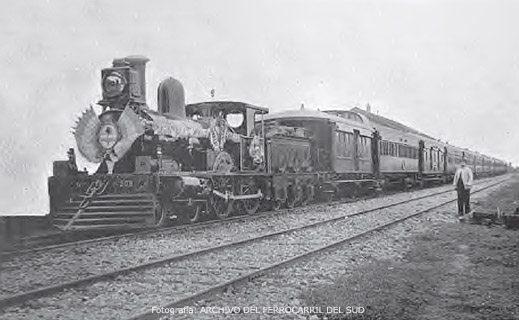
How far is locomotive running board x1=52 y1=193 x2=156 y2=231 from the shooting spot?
9.57 m

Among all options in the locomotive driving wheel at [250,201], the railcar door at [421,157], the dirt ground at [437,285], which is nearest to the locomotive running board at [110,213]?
the locomotive driving wheel at [250,201]

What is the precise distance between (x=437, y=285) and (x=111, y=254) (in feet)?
15.2

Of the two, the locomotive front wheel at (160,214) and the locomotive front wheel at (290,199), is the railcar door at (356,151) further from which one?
the locomotive front wheel at (160,214)

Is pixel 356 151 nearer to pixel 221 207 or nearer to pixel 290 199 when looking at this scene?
pixel 290 199

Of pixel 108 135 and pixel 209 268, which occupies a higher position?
pixel 108 135

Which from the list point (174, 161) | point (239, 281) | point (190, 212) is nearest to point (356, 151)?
point (190, 212)

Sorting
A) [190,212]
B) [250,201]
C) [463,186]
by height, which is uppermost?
[463,186]

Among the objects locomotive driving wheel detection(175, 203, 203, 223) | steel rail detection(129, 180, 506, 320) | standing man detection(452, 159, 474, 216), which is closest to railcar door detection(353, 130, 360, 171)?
standing man detection(452, 159, 474, 216)

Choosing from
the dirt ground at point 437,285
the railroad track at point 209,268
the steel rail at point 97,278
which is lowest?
the dirt ground at point 437,285

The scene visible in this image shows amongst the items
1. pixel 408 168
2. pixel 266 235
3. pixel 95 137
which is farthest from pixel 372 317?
pixel 408 168

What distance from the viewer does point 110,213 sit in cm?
964

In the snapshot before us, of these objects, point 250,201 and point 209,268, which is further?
point 250,201

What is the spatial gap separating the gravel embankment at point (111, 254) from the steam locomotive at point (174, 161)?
796mm

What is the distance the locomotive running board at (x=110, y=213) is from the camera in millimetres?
9570
